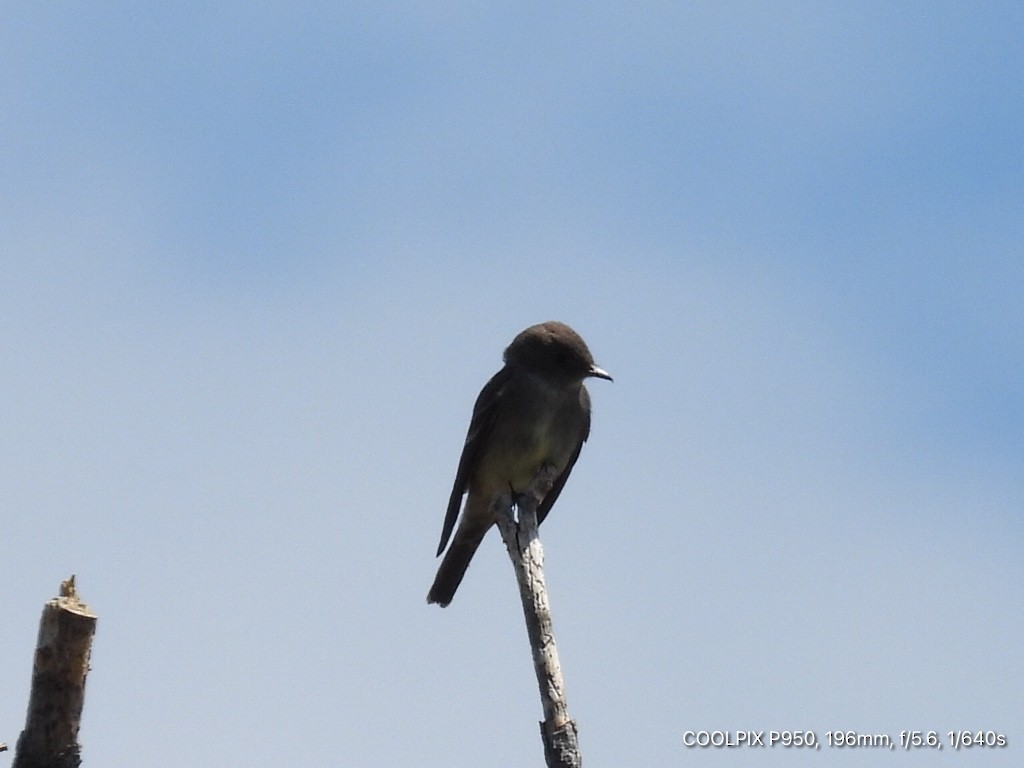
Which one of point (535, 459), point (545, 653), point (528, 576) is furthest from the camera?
point (535, 459)

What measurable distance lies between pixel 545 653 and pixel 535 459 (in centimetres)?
480

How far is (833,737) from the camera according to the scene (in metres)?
9.11

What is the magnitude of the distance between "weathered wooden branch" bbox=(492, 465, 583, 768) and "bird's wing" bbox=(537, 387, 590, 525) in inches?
107

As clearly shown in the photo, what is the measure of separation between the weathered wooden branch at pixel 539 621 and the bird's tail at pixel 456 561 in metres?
2.69

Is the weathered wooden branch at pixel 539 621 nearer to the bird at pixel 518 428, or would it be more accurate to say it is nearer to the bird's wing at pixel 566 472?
the bird at pixel 518 428

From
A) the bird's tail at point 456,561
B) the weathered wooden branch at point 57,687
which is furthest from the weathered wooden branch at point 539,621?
the bird's tail at point 456,561

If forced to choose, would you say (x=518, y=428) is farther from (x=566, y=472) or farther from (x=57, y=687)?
(x=57, y=687)

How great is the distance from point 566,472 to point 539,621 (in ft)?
17.6

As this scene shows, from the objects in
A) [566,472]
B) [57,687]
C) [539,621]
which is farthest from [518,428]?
[57,687]

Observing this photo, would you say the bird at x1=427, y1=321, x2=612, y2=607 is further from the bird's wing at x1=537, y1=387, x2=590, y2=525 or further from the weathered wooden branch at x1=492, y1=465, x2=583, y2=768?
the weathered wooden branch at x1=492, y1=465, x2=583, y2=768

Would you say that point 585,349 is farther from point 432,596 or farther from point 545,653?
point 545,653

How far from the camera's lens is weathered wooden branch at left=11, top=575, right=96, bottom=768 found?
6.06 m

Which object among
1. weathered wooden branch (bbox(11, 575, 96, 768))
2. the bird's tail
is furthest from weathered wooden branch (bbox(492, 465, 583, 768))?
the bird's tail

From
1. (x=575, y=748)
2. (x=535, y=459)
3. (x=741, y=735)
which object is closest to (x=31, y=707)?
(x=575, y=748)
